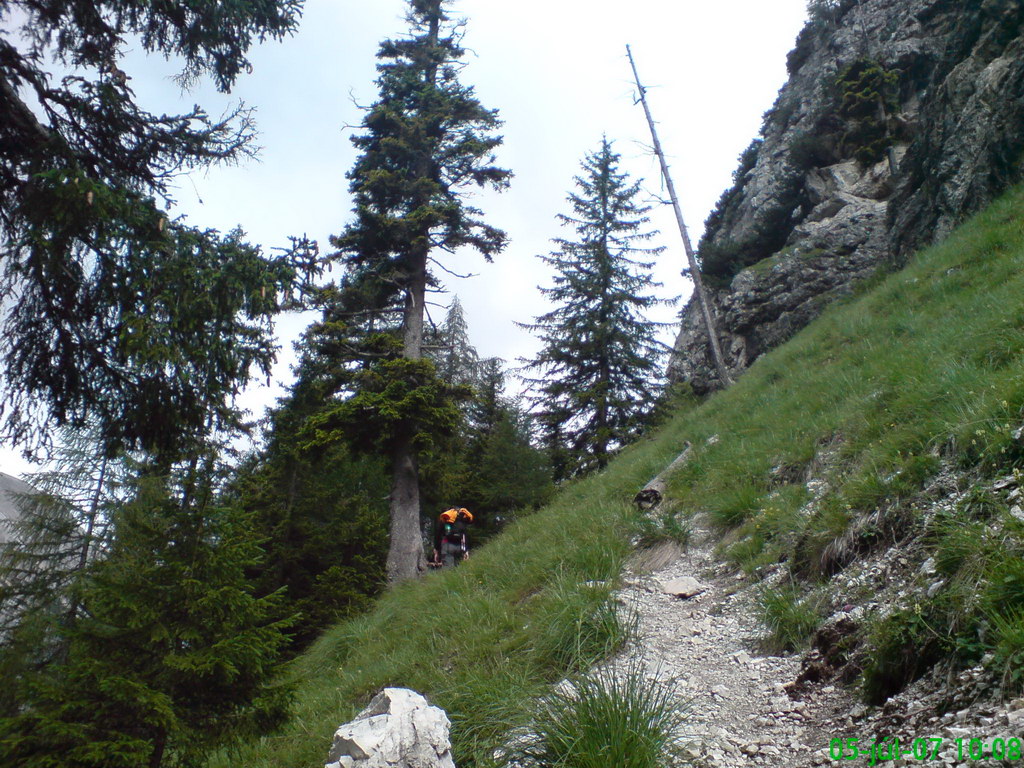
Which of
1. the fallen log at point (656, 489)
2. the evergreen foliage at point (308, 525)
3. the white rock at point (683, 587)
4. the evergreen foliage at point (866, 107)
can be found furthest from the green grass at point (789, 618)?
the evergreen foliage at point (866, 107)

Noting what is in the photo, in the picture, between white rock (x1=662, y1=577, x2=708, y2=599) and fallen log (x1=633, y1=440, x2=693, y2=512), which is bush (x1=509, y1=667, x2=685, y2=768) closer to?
white rock (x1=662, y1=577, x2=708, y2=599)

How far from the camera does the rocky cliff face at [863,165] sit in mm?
12500

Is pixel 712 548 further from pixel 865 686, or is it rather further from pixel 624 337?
pixel 624 337

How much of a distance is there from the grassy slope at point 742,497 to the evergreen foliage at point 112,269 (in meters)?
3.05

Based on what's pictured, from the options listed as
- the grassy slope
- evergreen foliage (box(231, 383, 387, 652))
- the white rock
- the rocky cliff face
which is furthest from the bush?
the rocky cliff face

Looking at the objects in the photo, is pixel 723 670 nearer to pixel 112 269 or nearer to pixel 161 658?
pixel 161 658

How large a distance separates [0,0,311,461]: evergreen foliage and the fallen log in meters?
4.69

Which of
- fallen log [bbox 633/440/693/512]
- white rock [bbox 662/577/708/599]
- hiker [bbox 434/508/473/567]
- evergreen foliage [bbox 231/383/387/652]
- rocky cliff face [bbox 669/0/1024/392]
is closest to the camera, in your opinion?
white rock [bbox 662/577/708/599]

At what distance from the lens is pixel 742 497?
6.29 meters

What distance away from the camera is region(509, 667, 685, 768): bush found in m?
3.10

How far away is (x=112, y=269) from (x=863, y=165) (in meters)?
23.3

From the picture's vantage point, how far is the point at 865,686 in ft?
10.2

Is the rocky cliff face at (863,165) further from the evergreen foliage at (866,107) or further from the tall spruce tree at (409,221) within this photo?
the tall spruce tree at (409,221)
